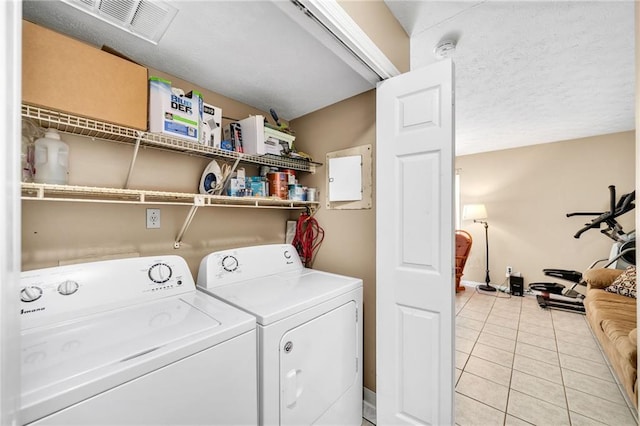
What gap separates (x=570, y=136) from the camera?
388cm

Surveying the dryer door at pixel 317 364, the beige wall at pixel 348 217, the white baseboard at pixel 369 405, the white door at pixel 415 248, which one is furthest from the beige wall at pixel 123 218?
the white baseboard at pixel 369 405

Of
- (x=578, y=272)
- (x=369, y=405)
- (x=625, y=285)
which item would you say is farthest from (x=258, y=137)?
(x=578, y=272)

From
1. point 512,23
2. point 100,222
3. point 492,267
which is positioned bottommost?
point 492,267

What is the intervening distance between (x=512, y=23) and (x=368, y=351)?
7.40 ft

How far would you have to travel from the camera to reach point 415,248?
1464mm

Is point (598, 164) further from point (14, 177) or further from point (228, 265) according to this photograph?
point (14, 177)

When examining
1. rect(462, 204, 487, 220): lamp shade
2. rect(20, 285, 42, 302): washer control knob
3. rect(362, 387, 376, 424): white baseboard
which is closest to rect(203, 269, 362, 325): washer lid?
rect(20, 285, 42, 302): washer control knob

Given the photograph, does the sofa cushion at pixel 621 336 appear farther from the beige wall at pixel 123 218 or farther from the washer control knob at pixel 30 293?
the washer control knob at pixel 30 293

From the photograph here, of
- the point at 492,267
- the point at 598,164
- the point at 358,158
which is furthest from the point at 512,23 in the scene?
the point at 492,267

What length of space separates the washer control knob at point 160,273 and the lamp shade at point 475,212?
4713 mm

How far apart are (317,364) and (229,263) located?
787mm

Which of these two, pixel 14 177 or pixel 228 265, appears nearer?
pixel 14 177

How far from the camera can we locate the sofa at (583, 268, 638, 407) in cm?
170

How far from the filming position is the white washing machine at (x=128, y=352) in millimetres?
723
